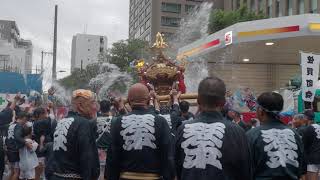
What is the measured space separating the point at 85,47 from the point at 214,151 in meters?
113

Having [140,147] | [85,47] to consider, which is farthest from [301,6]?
[85,47]

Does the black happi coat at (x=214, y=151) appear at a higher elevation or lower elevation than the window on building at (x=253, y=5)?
lower

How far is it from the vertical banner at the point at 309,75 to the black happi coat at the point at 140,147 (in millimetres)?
7637

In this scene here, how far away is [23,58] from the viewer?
76812 millimetres

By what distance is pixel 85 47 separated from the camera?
115375mm

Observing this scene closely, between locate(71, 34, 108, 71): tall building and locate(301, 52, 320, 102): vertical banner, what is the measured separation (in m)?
97.9

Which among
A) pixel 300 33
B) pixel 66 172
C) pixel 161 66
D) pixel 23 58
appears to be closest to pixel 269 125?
pixel 66 172

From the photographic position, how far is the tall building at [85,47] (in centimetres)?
11019

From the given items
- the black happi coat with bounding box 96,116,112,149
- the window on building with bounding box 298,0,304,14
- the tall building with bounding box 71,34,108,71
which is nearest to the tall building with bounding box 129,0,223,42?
the tall building with bounding box 71,34,108,71

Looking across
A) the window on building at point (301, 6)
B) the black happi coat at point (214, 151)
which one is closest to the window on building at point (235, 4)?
the window on building at point (301, 6)

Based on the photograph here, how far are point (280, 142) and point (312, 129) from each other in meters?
4.61

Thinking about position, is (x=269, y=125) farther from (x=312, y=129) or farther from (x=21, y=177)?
(x=21, y=177)

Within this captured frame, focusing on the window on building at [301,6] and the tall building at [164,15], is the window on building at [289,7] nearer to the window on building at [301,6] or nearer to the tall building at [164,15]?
the window on building at [301,6]

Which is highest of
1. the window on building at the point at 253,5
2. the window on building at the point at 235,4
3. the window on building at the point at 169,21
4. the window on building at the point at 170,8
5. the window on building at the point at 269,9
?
the window on building at the point at 170,8
